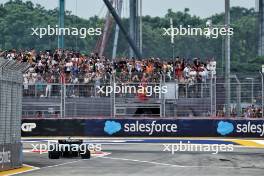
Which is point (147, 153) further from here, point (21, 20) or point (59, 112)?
point (21, 20)

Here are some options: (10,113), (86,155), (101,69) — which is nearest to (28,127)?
(101,69)

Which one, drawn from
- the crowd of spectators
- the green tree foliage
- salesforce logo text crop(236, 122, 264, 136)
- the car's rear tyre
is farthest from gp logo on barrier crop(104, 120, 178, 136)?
the green tree foliage

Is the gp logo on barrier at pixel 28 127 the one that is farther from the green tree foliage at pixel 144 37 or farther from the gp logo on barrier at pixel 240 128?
the green tree foliage at pixel 144 37

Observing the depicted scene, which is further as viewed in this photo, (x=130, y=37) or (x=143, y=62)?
(x=130, y=37)

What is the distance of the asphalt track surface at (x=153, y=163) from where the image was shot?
20.1 meters

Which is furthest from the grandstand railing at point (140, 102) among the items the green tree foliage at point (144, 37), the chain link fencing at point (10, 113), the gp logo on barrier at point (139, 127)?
the green tree foliage at point (144, 37)

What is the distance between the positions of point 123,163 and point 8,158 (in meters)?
4.23

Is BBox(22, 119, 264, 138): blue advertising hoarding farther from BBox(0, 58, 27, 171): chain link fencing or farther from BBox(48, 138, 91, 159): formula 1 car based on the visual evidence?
BBox(0, 58, 27, 171): chain link fencing

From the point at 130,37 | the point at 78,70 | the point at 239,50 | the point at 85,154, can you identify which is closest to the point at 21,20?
the point at 239,50

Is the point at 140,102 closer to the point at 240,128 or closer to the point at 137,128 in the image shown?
the point at 137,128

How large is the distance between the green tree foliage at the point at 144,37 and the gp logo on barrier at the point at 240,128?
138ft

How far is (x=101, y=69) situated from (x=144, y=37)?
55523mm

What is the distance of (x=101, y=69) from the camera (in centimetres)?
3719

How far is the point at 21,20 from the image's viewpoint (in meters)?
79.8
